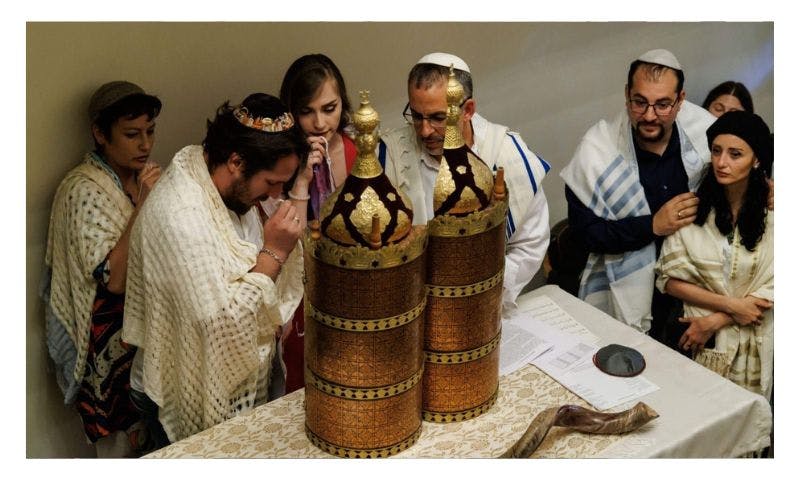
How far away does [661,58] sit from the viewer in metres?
3.54

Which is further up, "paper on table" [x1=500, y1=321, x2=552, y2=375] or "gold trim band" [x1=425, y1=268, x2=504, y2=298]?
"gold trim band" [x1=425, y1=268, x2=504, y2=298]

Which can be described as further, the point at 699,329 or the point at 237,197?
the point at 699,329

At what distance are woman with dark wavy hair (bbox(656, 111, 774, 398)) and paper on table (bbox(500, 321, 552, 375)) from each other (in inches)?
25.6

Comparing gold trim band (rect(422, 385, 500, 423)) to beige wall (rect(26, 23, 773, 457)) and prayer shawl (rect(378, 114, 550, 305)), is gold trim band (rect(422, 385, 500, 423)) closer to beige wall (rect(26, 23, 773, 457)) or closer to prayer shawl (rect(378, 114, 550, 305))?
prayer shawl (rect(378, 114, 550, 305))

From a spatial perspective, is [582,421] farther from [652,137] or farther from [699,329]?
[652,137]

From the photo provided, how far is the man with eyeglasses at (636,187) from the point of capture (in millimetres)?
3609

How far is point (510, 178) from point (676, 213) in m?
0.62

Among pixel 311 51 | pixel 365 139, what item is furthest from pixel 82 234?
pixel 365 139

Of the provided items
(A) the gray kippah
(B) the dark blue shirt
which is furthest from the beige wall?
(B) the dark blue shirt

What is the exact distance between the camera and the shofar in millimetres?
2752

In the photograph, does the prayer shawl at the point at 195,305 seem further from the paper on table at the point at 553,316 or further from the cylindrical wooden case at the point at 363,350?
the paper on table at the point at 553,316

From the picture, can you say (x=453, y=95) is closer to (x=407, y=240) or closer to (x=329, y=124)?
(x=407, y=240)

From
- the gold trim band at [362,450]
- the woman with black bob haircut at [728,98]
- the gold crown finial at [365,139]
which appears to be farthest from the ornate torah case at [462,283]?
the woman with black bob haircut at [728,98]

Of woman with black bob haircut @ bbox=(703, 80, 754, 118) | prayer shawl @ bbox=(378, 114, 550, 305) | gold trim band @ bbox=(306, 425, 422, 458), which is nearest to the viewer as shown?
gold trim band @ bbox=(306, 425, 422, 458)
